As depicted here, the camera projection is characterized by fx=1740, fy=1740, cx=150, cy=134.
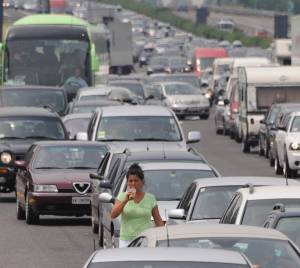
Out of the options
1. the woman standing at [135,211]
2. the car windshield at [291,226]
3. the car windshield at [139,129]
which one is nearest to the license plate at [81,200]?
the car windshield at [139,129]

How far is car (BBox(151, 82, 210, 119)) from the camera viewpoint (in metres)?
60.5

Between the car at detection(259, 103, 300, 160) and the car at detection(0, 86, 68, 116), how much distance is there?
4.74m

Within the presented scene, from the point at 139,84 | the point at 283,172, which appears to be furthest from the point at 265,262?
the point at 139,84

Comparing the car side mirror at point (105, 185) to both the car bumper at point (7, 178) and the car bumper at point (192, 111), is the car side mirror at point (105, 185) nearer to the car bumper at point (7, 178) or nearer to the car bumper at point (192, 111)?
the car bumper at point (7, 178)

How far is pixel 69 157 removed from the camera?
86.5ft

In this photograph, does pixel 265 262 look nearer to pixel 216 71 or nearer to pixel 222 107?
pixel 222 107

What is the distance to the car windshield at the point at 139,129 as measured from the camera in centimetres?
2861

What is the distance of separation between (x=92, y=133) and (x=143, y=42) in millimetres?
138249

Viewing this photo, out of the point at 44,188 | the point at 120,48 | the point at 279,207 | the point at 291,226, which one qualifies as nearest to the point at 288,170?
the point at 44,188

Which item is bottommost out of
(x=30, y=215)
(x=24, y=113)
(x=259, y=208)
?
(x=24, y=113)

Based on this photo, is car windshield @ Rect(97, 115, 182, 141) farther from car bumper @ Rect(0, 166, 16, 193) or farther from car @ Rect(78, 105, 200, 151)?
car bumper @ Rect(0, 166, 16, 193)

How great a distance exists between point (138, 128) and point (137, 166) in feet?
43.9

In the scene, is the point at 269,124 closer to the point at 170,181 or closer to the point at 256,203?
the point at 170,181

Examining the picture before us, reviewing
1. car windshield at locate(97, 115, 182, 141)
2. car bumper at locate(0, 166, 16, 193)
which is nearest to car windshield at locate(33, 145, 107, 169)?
car windshield at locate(97, 115, 182, 141)
